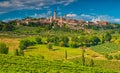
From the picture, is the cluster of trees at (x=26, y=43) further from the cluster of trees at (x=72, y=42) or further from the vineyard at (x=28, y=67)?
the vineyard at (x=28, y=67)

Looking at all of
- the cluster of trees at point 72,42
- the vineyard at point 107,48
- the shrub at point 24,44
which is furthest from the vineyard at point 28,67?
the cluster of trees at point 72,42

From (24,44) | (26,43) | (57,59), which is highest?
(26,43)

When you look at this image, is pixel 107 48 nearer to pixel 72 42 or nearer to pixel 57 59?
pixel 72 42

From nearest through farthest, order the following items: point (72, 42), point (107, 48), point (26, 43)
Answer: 1. point (26, 43)
2. point (107, 48)
3. point (72, 42)

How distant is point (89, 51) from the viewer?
169625 millimetres

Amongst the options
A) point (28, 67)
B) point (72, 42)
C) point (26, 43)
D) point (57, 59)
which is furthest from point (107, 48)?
point (28, 67)

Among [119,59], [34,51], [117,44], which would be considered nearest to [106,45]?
[117,44]

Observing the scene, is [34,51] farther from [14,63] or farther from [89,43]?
[14,63]

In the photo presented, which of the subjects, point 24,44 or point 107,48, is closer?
point 24,44

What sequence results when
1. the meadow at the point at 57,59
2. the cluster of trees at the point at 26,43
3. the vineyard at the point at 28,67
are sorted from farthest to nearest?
the cluster of trees at the point at 26,43
the meadow at the point at 57,59
the vineyard at the point at 28,67

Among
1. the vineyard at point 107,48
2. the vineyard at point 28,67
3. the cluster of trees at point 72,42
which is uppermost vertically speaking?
the vineyard at point 28,67

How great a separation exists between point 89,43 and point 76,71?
150745mm

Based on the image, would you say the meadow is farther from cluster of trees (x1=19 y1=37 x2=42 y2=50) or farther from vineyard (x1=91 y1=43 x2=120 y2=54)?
cluster of trees (x1=19 y1=37 x2=42 y2=50)

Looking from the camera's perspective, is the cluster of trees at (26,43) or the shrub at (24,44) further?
the cluster of trees at (26,43)
